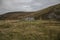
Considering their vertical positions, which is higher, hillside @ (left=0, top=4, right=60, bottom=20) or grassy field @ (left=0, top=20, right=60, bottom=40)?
hillside @ (left=0, top=4, right=60, bottom=20)

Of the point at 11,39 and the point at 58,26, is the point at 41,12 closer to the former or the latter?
the point at 58,26

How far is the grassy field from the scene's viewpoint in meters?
0.80

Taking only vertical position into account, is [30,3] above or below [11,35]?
above

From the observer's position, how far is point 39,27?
82cm

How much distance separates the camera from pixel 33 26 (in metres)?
0.82

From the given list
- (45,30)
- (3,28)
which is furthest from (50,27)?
(3,28)

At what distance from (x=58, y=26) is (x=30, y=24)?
0.18 meters

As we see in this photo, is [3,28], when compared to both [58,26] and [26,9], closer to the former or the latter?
[26,9]

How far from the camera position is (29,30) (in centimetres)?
82

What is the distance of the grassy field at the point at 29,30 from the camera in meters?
0.80

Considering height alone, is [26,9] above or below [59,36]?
above

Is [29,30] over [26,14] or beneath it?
beneath

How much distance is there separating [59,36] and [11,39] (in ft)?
0.98

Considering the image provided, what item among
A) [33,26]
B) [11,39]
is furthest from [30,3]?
[11,39]
